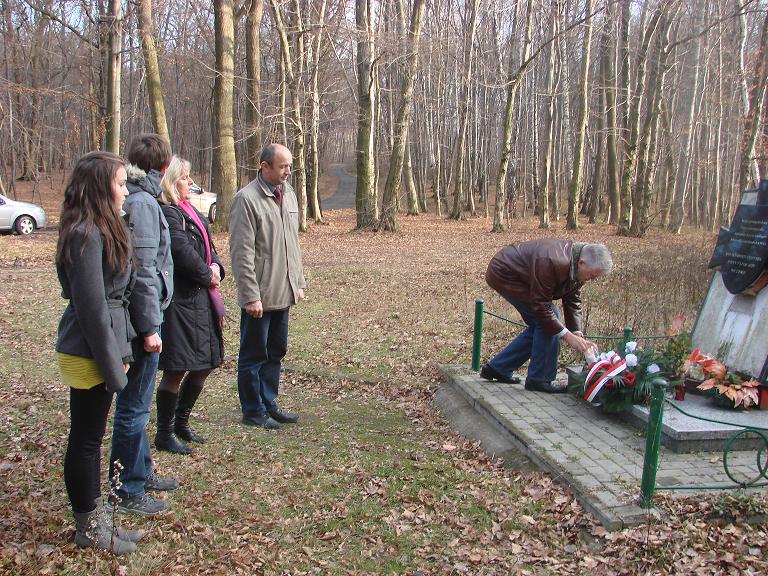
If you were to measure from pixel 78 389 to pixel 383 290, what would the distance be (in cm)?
930

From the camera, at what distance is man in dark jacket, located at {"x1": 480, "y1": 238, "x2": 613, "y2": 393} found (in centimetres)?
560

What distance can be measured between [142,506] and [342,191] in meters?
51.8

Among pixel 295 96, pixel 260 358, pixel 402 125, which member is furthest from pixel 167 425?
pixel 402 125

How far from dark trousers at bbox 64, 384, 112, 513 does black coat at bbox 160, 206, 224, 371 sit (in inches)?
43.7

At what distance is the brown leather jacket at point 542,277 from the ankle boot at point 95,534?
3.71 metres

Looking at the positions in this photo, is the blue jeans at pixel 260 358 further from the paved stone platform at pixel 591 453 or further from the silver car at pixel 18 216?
the silver car at pixel 18 216

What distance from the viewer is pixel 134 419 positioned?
371 cm

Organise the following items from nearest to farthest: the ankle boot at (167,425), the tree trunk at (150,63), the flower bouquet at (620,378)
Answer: the ankle boot at (167,425) < the flower bouquet at (620,378) < the tree trunk at (150,63)

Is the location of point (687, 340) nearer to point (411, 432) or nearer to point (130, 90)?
point (411, 432)

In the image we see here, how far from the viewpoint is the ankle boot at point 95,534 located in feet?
11.0

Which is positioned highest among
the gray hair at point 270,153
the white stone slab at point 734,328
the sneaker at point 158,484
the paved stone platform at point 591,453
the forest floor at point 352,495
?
the gray hair at point 270,153

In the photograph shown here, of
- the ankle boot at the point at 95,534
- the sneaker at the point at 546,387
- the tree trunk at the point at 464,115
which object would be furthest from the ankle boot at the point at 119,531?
the tree trunk at the point at 464,115

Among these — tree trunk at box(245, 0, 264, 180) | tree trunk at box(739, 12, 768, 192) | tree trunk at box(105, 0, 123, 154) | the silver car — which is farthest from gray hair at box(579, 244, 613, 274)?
the silver car

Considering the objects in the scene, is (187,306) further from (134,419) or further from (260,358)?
(260,358)
